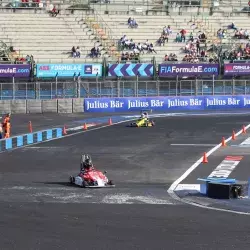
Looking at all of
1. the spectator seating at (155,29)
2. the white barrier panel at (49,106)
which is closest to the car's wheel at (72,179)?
the white barrier panel at (49,106)

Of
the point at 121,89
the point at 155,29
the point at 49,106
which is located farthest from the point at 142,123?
the point at 155,29

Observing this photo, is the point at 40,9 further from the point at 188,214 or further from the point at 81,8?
the point at 188,214

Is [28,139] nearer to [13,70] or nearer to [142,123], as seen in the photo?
[142,123]

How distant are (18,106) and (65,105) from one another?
11.1 ft

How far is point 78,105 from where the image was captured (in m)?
60.1

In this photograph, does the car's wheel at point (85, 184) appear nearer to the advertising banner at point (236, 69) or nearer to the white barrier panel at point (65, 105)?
the white barrier panel at point (65, 105)

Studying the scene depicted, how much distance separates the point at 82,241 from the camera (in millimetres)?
18688

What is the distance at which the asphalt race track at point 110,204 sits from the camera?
18.9 meters

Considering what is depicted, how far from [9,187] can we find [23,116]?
30049mm

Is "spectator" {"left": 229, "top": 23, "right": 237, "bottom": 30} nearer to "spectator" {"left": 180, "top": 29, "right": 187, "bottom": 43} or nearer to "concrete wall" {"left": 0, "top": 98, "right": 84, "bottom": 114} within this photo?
"spectator" {"left": 180, "top": 29, "right": 187, "bottom": 43}

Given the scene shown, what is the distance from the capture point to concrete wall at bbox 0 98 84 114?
5838cm

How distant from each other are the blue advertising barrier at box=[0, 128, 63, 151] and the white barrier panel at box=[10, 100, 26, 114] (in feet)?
42.9

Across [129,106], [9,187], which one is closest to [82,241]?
[9,187]

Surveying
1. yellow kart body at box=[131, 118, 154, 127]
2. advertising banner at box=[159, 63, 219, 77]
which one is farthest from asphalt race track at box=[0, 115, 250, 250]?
advertising banner at box=[159, 63, 219, 77]
